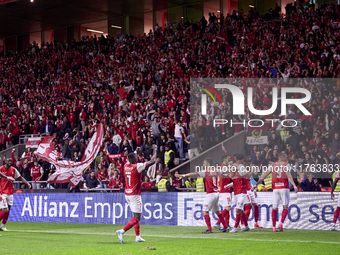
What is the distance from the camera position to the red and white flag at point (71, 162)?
20.9m

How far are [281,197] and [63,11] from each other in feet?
98.5

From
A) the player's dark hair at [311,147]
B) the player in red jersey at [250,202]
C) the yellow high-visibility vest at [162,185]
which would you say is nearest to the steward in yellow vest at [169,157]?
the yellow high-visibility vest at [162,185]

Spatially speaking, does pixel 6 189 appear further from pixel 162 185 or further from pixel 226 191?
pixel 226 191

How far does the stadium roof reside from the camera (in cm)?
3672

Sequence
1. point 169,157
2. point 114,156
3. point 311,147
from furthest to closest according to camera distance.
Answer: point 114,156, point 169,157, point 311,147

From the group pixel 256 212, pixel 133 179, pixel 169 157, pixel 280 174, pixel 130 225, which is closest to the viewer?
pixel 130 225

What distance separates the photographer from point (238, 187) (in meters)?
14.1

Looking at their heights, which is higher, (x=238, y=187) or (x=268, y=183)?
(x=238, y=187)

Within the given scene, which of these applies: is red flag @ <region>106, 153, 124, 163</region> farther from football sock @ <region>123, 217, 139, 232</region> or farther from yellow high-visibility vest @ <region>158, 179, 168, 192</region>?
football sock @ <region>123, 217, 139, 232</region>

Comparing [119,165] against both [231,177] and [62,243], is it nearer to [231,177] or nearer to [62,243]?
[231,177]

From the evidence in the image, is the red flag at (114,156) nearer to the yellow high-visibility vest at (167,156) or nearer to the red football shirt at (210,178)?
the yellow high-visibility vest at (167,156)

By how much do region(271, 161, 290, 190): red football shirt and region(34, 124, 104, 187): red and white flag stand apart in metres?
9.65

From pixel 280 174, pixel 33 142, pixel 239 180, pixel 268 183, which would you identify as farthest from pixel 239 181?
pixel 33 142

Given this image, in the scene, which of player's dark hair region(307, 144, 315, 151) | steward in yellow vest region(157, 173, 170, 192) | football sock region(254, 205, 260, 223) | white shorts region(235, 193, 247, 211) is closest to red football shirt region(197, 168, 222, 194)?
white shorts region(235, 193, 247, 211)
